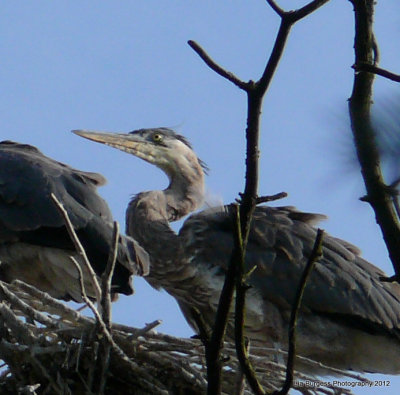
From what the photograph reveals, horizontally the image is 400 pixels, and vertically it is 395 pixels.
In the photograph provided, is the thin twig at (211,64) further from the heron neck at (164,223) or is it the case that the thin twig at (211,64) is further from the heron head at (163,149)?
the heron head at (163,149)

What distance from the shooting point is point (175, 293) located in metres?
6.64

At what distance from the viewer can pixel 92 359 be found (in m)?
4.12

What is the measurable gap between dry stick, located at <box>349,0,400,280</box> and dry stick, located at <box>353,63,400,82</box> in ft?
0.04

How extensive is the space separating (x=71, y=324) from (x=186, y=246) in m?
2.25

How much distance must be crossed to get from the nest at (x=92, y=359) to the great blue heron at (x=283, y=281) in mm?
1682

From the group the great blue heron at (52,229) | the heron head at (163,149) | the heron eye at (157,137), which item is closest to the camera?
the great blue heron at (52,229)

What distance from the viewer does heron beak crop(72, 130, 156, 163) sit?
6.94 metres

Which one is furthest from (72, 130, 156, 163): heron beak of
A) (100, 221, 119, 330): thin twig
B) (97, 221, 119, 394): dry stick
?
(100, 221, 119, 330): thin twig

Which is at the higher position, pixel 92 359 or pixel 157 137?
pixel 157 137

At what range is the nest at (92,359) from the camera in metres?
4.09

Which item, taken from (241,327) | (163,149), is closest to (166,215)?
(163,149)

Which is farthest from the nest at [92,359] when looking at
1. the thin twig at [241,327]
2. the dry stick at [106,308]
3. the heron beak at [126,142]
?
the heron beak at [126,142]

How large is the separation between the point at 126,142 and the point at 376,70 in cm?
523

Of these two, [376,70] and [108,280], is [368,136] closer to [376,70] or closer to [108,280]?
[376,70]
